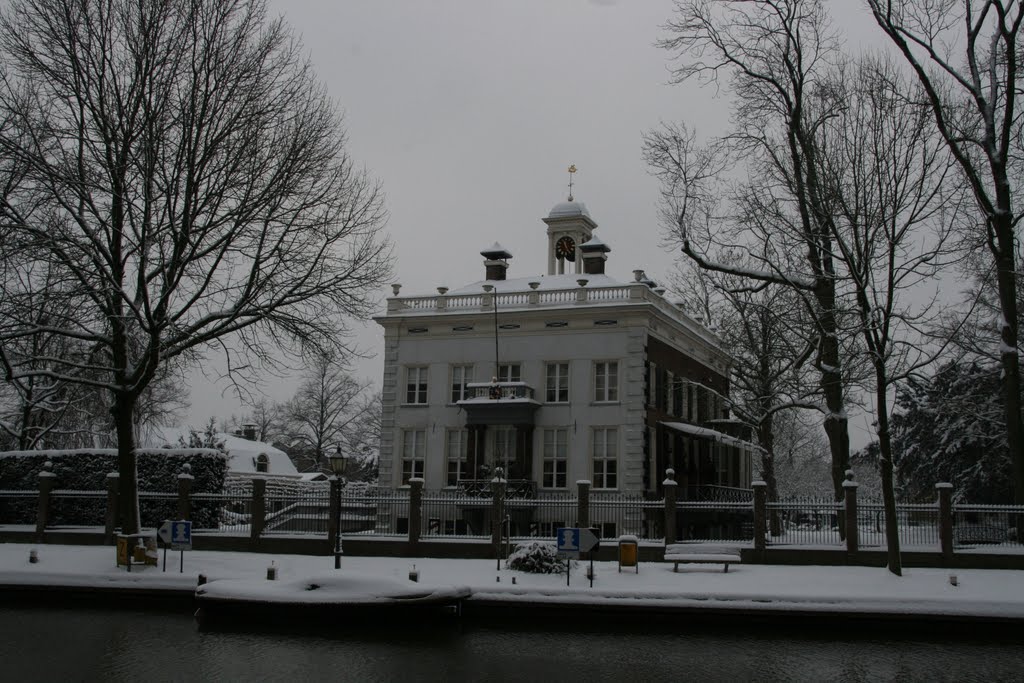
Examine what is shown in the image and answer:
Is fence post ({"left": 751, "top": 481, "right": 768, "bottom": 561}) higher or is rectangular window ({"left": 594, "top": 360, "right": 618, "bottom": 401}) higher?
rectangular window ({"left": 594, "top": 360, "right": 618, "bottom": 401})

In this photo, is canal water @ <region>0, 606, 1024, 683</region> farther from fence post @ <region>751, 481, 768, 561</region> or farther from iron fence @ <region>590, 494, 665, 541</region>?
iron fence @ <region>590, 494, 665, 541</region>

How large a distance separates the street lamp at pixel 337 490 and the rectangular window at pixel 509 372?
1244 cm

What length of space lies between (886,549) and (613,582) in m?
7.29

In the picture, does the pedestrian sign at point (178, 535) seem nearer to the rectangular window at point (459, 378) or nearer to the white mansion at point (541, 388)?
the white mansion at point (541, 388)

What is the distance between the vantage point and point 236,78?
22969mm

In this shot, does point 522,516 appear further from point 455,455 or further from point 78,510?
point 78,510

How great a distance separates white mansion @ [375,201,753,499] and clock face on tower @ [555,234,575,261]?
2582mm

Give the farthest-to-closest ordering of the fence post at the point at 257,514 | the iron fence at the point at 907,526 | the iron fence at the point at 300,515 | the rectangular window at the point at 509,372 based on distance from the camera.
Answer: the rectangular window at the point at 509,372 → the iron fence at the point at 300,515 → the fence post at the point at 257,514 → the iron fence at the point at 907,526

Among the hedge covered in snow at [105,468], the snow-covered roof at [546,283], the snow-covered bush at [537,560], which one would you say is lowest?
the snow-covered bush at [537,560]

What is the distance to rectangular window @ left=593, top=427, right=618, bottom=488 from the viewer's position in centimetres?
3469

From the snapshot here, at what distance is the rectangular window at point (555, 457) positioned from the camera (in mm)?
35250

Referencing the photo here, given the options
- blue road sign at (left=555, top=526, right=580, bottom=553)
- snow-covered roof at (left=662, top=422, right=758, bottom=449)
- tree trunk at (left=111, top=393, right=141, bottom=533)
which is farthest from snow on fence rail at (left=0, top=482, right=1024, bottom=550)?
blue road sign at (left=555, top=526, right=580, bottom=553)

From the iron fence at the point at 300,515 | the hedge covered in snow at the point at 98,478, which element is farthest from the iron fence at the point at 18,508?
the iron fence at the point at 300,515

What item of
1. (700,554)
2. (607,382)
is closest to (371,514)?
(607,382)
